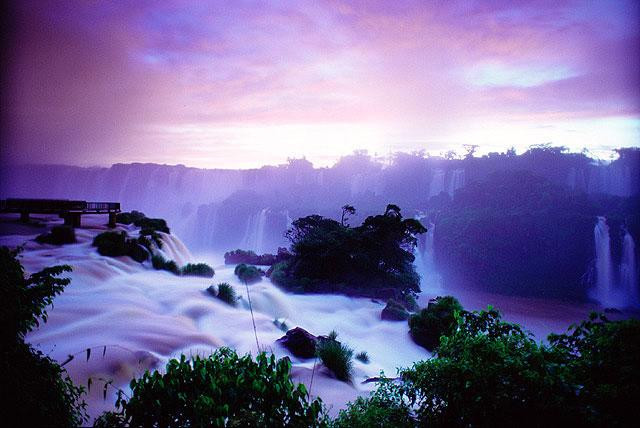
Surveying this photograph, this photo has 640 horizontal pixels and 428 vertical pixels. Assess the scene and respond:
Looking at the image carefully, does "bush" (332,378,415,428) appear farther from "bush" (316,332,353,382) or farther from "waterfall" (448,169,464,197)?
"waterfall" (448,169,464,197)

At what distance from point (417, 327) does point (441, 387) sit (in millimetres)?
10268

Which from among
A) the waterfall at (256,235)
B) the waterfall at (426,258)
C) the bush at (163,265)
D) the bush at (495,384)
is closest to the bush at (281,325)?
the bush at (163,265)

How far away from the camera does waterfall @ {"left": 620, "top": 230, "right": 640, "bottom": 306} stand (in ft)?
123

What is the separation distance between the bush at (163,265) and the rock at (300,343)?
29.3ft

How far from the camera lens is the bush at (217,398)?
3660 mm

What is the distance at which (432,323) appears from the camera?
1379 cm

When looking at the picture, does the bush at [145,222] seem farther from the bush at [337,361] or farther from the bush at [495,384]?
the bush at [495,384]

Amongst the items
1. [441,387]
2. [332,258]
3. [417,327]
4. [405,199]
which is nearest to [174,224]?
[405,199]

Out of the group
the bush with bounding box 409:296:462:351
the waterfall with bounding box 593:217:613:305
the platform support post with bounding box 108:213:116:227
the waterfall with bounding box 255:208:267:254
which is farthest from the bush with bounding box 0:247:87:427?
the waterfall with bounding box 593:217:613:305

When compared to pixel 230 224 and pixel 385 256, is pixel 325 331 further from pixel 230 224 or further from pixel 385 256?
pixel 230 224

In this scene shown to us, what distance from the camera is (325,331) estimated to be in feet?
51.3

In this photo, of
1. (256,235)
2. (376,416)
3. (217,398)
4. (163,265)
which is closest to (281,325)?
(163,265)

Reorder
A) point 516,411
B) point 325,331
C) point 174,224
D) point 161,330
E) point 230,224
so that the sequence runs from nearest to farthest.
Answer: point 516,411, point 161,330, point 325,331, point 230,224, point 174,224

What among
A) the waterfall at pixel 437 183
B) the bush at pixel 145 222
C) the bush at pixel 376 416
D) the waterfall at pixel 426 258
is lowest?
the waterfall at pixel 426 258
